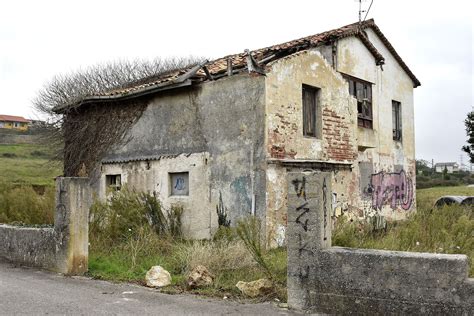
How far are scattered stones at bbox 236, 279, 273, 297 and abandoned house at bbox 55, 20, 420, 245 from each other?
4.20m

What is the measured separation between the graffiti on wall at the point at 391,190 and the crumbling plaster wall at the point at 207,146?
223 inches

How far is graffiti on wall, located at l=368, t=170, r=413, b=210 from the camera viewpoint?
16.0 m

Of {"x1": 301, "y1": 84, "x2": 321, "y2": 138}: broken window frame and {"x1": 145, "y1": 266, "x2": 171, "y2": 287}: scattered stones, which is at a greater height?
{"x1": 301, "y1": 84, "x2": 321, "y2": 138}: broken window frame

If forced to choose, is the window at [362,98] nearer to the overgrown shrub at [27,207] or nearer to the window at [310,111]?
the window at [310,111]

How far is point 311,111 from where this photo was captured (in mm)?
13344

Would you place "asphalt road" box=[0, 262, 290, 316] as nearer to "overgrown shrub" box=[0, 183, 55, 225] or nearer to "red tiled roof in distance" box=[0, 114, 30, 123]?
"overgrown shrub" box=[0, 183, 55, 225]

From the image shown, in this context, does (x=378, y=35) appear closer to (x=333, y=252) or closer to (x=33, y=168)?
(x=333, y=252)

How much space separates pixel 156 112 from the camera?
1394 cm

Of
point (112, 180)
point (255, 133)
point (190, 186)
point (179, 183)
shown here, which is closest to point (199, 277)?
point (255, 133)

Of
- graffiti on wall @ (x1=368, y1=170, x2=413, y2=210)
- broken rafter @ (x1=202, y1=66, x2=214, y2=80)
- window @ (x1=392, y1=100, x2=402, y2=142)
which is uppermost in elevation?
broken rafter @ (x1=202, y1=66, x2=214, y2=80)

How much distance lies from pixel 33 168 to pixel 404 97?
27196 mm

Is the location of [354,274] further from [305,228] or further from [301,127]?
[301,127]

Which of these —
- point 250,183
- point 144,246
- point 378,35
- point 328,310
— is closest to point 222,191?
point 250,183

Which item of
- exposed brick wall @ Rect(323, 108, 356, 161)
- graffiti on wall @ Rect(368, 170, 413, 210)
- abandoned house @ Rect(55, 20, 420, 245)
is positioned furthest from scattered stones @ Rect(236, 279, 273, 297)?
graffiti on wall @ Rect(368, 170, 413, 210)
